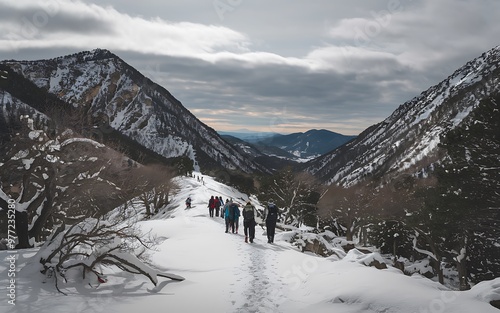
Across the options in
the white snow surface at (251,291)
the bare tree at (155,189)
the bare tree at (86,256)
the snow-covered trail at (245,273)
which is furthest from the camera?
the bare tree at (155,189)

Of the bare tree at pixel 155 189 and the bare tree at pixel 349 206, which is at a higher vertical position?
the bare tree at pixel 155 189

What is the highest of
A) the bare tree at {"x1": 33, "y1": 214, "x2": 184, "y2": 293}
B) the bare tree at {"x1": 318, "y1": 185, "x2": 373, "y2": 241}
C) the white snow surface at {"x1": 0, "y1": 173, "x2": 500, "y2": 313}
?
the bare tree at {"x1": 33, "y1": 214, "x2": 184, "y2": 293}

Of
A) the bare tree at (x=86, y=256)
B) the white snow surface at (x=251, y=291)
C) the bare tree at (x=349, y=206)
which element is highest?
the bare tree at (x=86, y=256)

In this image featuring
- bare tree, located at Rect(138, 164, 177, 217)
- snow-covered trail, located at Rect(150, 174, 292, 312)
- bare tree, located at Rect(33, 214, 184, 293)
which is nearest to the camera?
snow-covered trail, located at Rect(150, 174, 292, 312)

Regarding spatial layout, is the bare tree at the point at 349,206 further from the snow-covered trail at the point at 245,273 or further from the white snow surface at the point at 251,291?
the white snow surface at the point at 251,291

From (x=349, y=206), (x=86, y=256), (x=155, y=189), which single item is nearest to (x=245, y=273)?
(x=86, y=256)

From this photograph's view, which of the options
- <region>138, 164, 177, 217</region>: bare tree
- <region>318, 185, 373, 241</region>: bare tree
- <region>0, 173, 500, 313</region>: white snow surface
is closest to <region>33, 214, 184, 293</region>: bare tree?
<region>0, 173, 500, 313</region>: white snow surface

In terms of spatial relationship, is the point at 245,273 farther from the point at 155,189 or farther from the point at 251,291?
the point at 155,189

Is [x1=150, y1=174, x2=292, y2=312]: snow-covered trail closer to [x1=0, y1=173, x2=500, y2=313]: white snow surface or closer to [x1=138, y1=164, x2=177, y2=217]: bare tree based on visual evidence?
[x1=0, y1=173, x2=500, y2=313]: white snow surface

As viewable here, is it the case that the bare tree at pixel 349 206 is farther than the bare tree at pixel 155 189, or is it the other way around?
the bare tree at pixel 349 206

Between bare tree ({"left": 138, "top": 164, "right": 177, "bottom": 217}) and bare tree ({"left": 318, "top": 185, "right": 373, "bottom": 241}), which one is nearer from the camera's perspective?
bare tree ({"left": 138, "top": 164, "right": 177, "bottom": 217})

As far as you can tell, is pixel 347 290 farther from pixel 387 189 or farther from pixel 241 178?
pixel 241 178

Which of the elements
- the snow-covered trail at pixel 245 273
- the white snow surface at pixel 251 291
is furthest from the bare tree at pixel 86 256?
the snow-covered trail at pixel 245 273

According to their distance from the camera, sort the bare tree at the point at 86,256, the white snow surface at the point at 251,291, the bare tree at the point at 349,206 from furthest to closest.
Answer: the bare tree at the point at 349,206, the bare tree at the point at 86,256, the white snow surface at the point at 251,291
